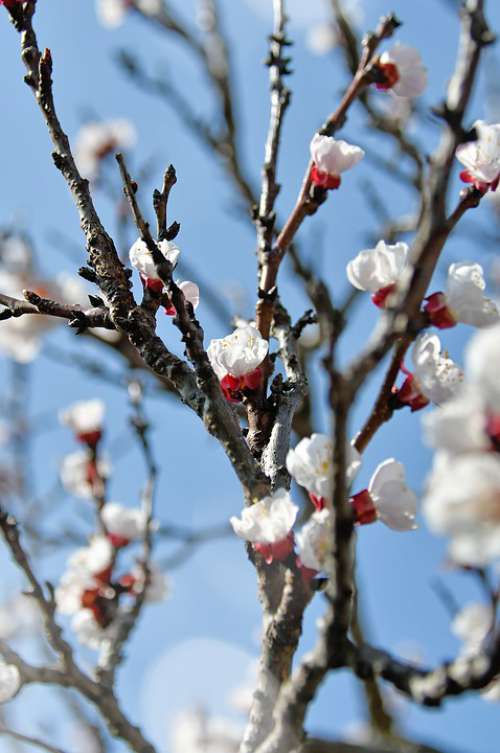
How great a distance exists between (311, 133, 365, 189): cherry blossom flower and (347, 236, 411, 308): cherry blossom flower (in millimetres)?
354

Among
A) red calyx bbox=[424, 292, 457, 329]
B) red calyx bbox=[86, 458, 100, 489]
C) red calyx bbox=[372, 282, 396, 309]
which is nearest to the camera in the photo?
red calyx bbox=[424, 292, 457, 329]

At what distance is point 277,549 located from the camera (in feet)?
3.57

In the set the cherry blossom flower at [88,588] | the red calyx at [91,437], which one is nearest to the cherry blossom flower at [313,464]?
the cherry blossom flower at [88,588]

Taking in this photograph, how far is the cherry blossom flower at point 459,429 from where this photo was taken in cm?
73

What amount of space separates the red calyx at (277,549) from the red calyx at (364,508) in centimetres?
12

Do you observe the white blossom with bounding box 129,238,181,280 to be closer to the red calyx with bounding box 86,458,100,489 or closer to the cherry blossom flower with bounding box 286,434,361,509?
the cherry blossom flower with bounding box 286,434,361,509

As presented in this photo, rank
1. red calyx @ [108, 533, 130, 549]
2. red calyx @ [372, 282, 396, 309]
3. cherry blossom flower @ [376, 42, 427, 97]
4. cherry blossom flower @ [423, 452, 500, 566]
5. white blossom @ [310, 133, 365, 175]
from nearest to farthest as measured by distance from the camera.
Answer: cherry blossom flower @ [423, 452, 500, 566] < red calyx @ [372, 282, 396, 309] < white blossom @ [310, 133, 365, 175] < cherry blossom flower @ [376, 42, 427, 97] < red calyx @ [108, 533, 130, 549]

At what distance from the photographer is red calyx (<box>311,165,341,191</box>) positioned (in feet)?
5.43

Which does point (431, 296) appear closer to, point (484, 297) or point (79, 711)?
point (484, 297)

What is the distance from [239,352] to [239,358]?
0.02 meters

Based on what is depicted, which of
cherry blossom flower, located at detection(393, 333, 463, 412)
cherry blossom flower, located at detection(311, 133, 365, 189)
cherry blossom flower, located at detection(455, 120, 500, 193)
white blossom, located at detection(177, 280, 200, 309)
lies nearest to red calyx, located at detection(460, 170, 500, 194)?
cherry blossom flower, located at detection(455, 120, 500, 193)

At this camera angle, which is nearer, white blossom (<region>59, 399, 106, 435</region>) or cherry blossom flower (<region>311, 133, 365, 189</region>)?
cherry blossom flower (<region>311, 133, 365, 189</region>)

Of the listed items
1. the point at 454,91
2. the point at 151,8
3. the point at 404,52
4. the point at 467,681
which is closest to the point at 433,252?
the point at 454,91

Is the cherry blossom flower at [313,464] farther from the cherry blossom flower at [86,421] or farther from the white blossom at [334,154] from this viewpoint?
the cherry blossom flower at [86,421]
